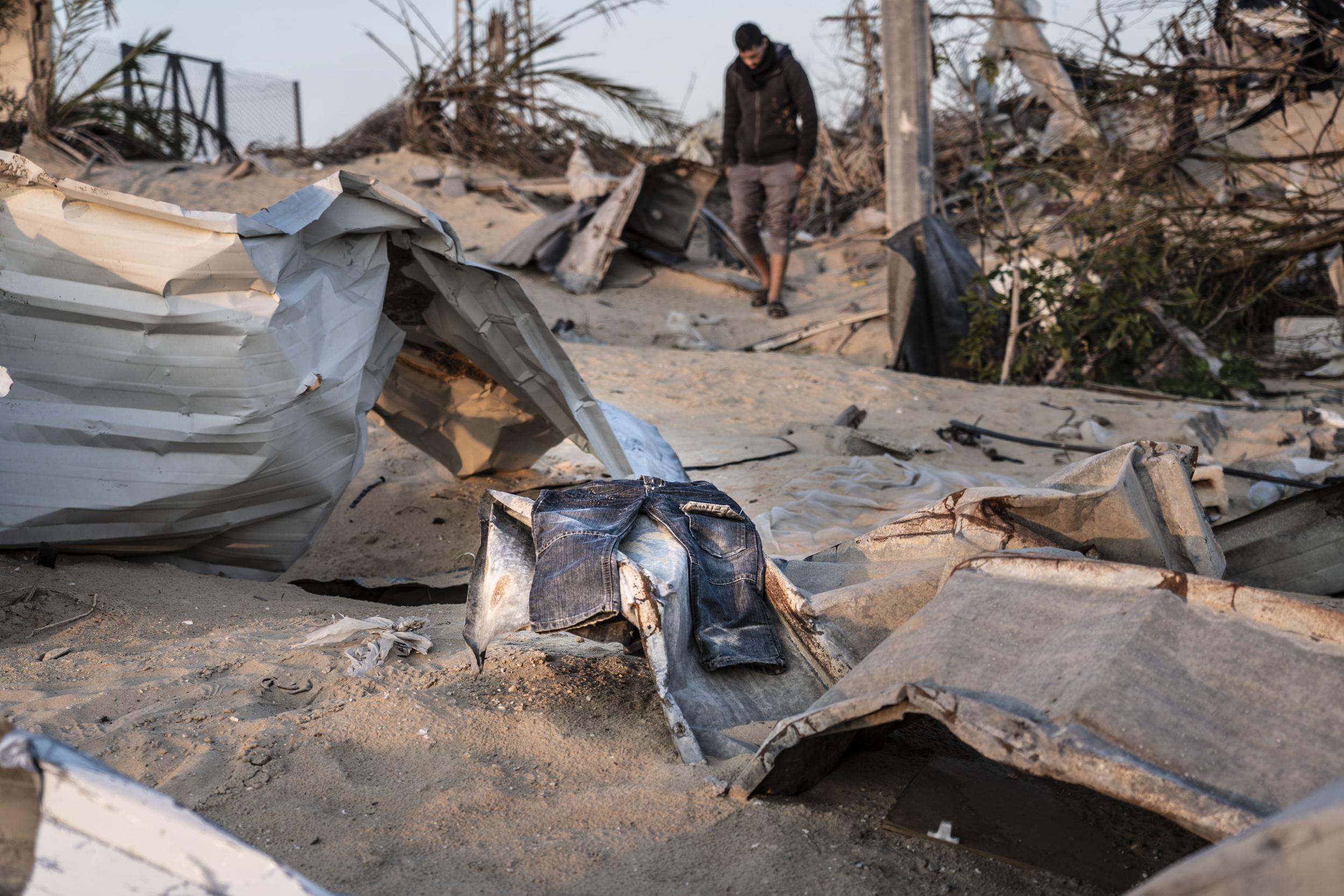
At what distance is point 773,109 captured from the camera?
7.16m

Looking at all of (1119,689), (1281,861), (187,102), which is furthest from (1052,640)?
(187,102)

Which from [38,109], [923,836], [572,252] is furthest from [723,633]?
[38,109]

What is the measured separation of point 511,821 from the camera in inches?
64.0

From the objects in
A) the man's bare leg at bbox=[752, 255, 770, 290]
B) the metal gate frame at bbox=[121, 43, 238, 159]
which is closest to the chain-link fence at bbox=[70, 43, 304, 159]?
the metal gate frame at bbox=[121, 43, 238, 159]

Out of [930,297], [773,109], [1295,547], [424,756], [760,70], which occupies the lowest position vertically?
[424,756]

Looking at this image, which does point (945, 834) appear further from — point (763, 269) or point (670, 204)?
point (670, 204)

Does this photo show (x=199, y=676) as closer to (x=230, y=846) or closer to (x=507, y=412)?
(x=230, y=846)

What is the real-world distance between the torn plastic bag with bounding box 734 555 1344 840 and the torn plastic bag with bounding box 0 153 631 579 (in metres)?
1.63

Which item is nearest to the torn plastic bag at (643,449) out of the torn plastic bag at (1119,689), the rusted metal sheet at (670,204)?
the torn plastic bag at (1119,689)

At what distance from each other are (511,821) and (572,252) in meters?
7.33

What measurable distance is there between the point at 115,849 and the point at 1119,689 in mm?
1188

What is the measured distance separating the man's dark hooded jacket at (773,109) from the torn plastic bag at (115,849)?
6730 mm

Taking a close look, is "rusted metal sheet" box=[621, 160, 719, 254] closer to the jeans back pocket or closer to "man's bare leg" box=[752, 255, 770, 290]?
"man's bare leg" box=[752, 255, 770, 290]

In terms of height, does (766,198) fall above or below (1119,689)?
above
